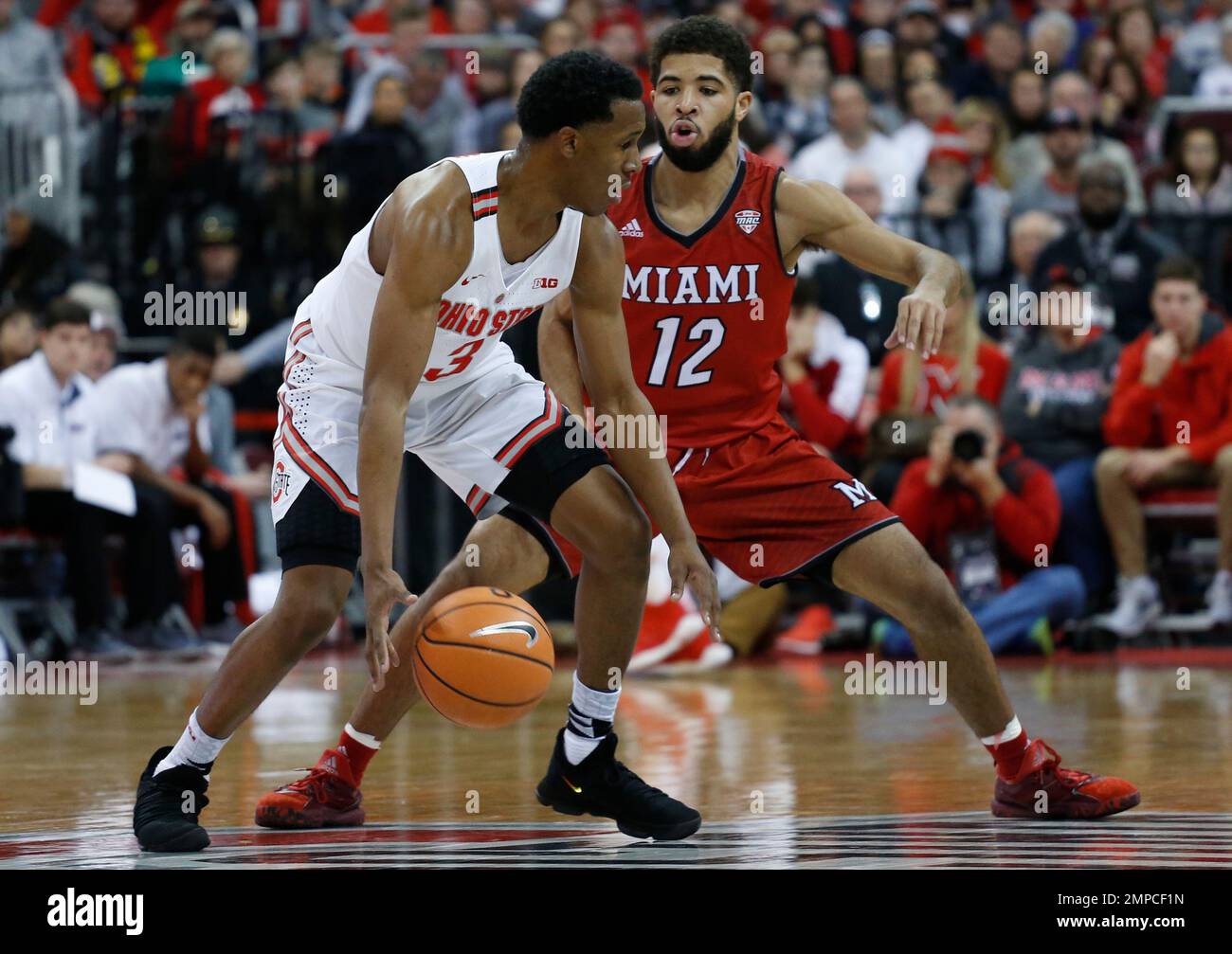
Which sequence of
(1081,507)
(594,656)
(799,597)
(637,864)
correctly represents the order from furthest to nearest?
(799,597) → (1081,507) → (594,656) → (637,864)

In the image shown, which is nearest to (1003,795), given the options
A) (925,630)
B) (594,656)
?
(925,630)

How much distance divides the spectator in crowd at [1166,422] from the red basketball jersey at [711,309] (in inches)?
184

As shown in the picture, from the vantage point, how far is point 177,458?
33.5ft

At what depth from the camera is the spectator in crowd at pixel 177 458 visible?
990 cm

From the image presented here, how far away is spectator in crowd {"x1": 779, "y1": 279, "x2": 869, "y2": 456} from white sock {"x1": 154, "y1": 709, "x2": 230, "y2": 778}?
551 centimetres

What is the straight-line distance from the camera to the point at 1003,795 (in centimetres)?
505

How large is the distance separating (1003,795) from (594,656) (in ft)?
3.83

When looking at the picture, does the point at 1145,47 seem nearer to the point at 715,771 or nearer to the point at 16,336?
the point at 16,336

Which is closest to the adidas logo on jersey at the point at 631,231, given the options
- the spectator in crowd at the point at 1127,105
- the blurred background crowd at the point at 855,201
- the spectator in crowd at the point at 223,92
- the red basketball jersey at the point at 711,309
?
the red basketball jersey at the point at 711,309

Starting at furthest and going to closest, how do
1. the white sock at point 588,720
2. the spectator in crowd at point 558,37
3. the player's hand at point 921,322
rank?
the spectator in crowd at point 558,37 → the white sock at point 588,720 → the player's hand at point 921,322

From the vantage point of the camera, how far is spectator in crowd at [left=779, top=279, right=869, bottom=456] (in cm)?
983

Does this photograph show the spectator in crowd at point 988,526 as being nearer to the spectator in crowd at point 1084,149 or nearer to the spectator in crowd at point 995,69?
the spectator in crowd at point 1084,149
